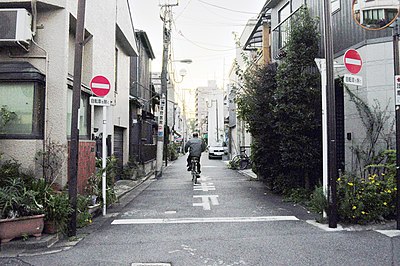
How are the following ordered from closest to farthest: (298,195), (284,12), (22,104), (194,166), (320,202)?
(320,202)
(22,104)
(298,195)
(284,12)
(194,166)

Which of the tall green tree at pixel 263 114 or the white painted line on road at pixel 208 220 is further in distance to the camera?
the tall green tree at pixel 263 114

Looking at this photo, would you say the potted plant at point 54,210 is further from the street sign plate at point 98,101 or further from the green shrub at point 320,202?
the green shrub at point 320,202

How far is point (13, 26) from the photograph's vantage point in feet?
21.5

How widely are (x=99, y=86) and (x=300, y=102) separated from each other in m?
4.93

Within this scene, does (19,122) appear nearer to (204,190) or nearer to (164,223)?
(164,223)

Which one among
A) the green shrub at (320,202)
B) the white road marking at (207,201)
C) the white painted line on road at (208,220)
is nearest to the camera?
the green shrub at (320,202)

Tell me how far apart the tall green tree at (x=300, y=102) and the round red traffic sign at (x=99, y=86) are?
4.21 meters

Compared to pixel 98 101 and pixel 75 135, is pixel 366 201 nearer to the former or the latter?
pixel 75 135

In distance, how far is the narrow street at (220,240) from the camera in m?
4.45

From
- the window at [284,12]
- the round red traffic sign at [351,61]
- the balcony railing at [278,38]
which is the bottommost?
the round red traffic sign at [351,61]

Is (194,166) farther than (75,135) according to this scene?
Yes

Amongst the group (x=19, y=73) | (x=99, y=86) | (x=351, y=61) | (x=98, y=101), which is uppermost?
(x=351, y=61)

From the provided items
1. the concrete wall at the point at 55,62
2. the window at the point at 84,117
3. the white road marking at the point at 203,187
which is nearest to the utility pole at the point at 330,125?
the concrete wall at the point at 55,62

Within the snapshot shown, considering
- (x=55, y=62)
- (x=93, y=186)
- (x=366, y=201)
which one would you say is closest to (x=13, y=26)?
(x=55, y=62)
